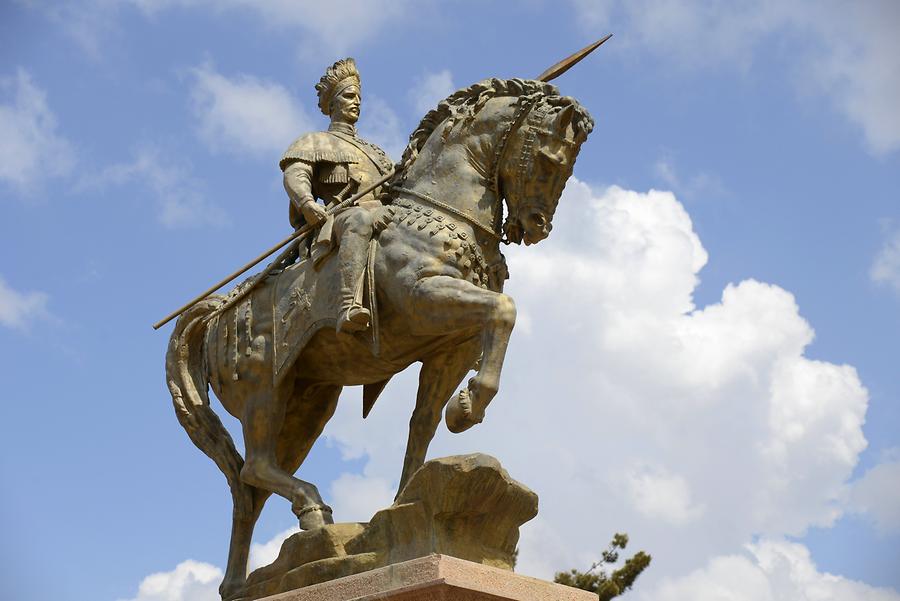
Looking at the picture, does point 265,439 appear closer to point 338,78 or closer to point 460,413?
point 460,413

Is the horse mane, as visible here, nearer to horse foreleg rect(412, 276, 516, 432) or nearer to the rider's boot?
the rider's boot

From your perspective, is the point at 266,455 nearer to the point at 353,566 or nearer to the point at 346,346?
the point at 346,346

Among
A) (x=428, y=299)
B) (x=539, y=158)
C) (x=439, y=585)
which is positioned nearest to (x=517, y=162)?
(x=539, y=158)

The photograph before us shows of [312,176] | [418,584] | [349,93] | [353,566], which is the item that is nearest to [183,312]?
[312,176]

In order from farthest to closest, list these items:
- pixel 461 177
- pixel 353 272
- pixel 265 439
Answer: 1. pixel 265 439
2. pixel 461 177
3. pixel 353 272

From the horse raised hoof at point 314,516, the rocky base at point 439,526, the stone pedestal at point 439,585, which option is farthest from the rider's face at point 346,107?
the stone pedestal at point 439,585

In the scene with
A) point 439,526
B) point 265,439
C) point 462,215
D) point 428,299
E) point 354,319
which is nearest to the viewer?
point 439,526

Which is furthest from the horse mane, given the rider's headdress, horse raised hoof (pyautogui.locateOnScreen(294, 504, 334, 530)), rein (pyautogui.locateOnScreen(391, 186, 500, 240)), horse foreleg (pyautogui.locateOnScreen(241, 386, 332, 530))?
horse raised hoof (pyautogui.locateOnScreen(294, 504, 334, 530))

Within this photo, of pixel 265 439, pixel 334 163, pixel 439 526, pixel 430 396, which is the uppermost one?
pixel 334 163

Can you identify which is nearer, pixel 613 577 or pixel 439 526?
pixel 439 526

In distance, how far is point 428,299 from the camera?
24.2 feet

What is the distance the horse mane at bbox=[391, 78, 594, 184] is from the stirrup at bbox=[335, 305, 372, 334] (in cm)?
111

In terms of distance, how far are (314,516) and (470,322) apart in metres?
1.46

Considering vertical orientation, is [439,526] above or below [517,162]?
below
